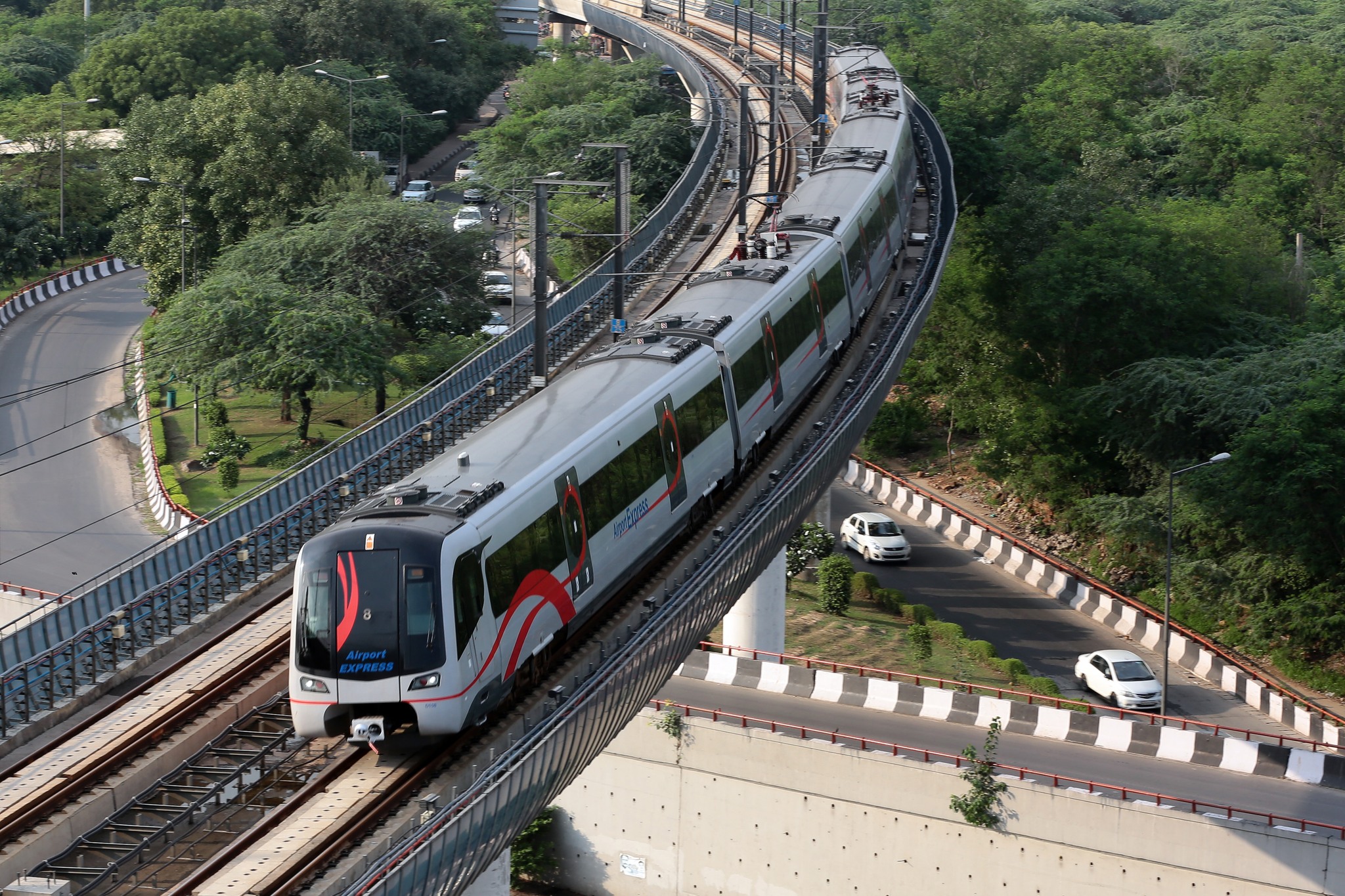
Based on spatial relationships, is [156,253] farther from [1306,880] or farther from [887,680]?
[1306,880]

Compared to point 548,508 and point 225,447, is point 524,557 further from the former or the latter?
point 225,447

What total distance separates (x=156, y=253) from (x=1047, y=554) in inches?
1392

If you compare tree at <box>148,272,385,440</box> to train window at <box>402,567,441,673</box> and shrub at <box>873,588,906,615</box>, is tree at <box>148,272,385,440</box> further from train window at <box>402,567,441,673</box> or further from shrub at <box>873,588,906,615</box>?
train window at <box>402,567,441,673</box>

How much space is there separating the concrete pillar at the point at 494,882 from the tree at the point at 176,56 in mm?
68614

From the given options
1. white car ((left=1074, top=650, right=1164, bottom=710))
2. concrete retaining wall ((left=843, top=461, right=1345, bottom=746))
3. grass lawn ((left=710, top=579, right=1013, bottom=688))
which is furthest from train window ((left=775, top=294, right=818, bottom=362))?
concrete retaining wall ((left=843, top=461, right=1345, bottom=746))

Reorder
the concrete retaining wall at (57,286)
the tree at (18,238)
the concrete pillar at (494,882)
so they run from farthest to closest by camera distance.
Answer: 1. the tree at (18,238)
2. the concrete retaining wall at (57,286)
3. the concrete pillar at (494,882)

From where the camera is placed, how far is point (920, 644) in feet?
137

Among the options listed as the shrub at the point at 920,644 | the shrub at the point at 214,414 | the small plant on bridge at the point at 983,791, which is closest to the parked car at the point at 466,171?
the shrub at the point at 214,414

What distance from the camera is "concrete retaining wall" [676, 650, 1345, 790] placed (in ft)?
108

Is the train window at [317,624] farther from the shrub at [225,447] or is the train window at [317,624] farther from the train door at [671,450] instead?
the shrub at [225,447]

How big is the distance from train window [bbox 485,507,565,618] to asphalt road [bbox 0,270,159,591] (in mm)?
26714

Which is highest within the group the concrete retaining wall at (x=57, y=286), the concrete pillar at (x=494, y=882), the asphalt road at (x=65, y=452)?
the concrete pillar at (x=494, y=882)

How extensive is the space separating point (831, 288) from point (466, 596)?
18.4 metres

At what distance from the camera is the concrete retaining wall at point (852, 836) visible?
31.4m
